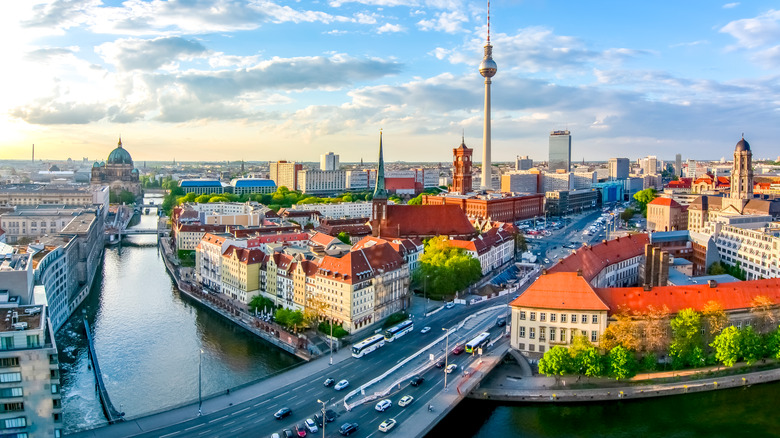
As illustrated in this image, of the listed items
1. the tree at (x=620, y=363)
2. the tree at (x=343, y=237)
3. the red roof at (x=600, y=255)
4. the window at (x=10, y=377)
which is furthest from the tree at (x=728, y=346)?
the tree at (x=343, y=237)

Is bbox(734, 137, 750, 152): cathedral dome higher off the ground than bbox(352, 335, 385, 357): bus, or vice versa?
bbox(734, 137, 750, 152): cathedral dome

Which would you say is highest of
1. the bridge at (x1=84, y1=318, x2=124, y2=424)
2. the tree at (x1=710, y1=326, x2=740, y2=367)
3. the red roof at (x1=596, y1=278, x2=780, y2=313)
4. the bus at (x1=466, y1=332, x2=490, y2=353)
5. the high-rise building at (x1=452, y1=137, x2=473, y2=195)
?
the high-rise building at (x1=452, y1=137, x2=473, y2=195)

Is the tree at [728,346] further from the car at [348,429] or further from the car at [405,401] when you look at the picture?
the car at [348,429]

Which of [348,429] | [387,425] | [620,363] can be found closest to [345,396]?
[348,429]

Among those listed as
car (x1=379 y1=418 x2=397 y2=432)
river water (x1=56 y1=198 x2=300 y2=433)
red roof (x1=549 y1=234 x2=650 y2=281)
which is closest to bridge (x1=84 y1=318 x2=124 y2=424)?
river water (x1=56 y1=198 x2=300 y2=433)

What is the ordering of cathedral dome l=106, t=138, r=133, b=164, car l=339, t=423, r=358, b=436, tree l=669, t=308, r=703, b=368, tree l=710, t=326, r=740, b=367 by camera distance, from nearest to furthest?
car l=339, t=423, r=358, b=436
tree l=710, t=326, r=740, b=367
tree l=669, t=308, r=703, b=368
cathedral dome l=106, t=138, r=133, b=164

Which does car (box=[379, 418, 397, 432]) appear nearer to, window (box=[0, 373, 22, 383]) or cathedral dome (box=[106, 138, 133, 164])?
window (box=[0, 373, 22, 383])
